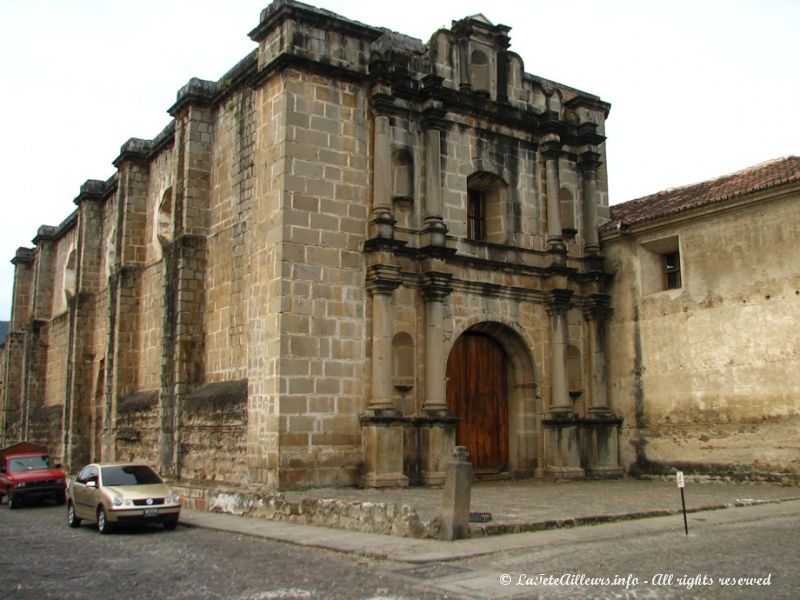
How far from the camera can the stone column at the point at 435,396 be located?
56.1 ft

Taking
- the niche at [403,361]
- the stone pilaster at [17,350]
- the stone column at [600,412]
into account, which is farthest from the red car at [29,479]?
the stone pilaster at [17,350]

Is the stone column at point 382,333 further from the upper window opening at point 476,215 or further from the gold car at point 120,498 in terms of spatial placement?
the gold car at point 120,498

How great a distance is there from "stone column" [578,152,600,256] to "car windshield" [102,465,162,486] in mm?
11875

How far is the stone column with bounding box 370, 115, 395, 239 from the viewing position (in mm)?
17547

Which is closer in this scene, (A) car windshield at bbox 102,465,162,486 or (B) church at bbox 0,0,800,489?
(A) car windshield at bbox 102,465,162,486

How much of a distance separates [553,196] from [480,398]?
539 cm

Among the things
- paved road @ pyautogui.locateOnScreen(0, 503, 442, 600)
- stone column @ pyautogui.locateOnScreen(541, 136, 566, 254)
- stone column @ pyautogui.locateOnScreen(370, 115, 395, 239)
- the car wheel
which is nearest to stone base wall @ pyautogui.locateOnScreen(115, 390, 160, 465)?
the car wheel

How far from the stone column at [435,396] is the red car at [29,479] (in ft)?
32.2

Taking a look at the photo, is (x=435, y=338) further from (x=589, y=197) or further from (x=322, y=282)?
(x=589, y=197)

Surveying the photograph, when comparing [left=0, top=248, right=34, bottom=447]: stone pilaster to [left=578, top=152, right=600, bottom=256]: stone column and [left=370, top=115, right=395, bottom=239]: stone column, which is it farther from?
[left=578, top=152, right=600, bottom=256]: stone column

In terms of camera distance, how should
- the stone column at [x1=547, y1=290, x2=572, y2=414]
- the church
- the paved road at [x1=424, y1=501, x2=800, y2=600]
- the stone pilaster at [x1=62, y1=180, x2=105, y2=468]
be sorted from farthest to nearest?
1. the stone pilaster at [x1=62, y1=180, x2=105, y2=468]
2. the stone column at [x1=547, y1=290, x2=572, y2=414]
3. the church
4. the paved road at [x1=424, y1=501, x2=800, y2=600]

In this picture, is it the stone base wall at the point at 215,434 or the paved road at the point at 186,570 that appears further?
the stone base wall at the point at 215,434

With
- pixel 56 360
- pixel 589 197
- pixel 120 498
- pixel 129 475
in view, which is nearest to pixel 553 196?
pixel 589 197

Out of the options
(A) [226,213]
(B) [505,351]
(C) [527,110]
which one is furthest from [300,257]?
(C) [527,110]
